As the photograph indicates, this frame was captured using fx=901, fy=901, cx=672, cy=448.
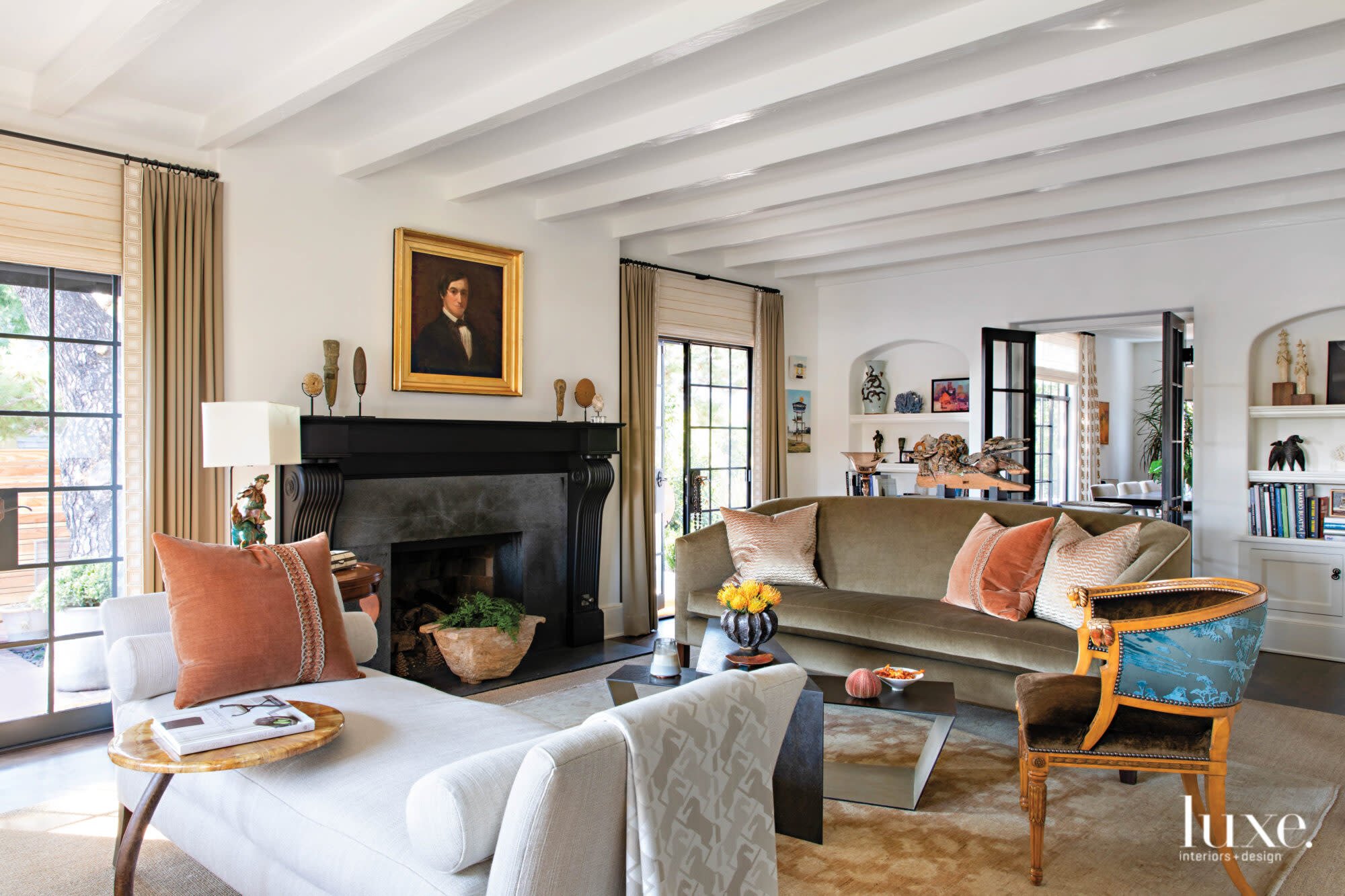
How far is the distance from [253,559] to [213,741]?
928 millimetres

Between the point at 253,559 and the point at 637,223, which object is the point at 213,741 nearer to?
the point at 253,559

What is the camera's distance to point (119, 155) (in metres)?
4.04

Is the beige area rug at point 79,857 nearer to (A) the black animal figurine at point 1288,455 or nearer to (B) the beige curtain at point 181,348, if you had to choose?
(B) the beige curtain at point 181,348

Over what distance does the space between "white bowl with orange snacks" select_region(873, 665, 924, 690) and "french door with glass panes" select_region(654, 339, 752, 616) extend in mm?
3242

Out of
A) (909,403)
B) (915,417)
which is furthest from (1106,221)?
(909,403)

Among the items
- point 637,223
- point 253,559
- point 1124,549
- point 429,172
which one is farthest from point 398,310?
point 1124,549

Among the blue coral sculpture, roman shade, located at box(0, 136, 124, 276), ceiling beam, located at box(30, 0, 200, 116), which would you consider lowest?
the blue coral sculpture

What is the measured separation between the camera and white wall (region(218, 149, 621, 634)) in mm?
4352

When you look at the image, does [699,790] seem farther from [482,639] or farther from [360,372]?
[360,372]

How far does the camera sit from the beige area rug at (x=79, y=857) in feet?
8.43

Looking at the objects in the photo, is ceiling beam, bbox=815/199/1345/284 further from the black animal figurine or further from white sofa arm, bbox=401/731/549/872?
white sofa arm, bbox=401/731/549/872

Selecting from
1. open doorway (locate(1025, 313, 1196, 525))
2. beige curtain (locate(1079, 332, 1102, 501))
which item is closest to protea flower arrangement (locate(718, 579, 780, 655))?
open doorway (locate(1025, 313, 1196, 525))

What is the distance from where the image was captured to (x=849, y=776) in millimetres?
3381

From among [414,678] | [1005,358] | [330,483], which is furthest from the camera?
[1005,358]
